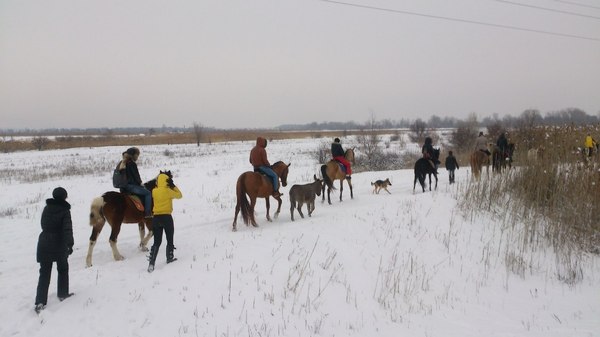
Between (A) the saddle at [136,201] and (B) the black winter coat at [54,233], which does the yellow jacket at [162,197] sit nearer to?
(A) the saddle at [136,201]

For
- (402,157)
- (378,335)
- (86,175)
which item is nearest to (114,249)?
(378,335)

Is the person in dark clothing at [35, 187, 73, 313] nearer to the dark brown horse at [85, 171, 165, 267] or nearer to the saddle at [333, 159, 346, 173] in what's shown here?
the dark brown horse at [85, 171, 165, 267]

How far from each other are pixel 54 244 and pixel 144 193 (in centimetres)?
238

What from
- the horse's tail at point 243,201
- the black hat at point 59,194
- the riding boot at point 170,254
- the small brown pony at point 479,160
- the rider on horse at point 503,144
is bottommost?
the riding boot at point 170,254

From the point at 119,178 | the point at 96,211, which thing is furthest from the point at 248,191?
the point at 96,211

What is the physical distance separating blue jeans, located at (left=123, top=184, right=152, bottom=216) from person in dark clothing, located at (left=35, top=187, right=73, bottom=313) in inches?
79.4

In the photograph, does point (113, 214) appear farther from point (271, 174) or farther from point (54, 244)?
point (271, 174)

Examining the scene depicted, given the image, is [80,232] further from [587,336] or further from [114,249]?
[587,336]

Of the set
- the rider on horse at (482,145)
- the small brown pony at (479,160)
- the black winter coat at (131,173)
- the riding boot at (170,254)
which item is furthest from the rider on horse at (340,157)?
the riding boot at (170,254)

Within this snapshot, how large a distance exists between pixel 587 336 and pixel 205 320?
19.1ft

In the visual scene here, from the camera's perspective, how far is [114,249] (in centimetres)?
732

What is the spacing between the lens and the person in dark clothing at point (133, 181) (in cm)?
762

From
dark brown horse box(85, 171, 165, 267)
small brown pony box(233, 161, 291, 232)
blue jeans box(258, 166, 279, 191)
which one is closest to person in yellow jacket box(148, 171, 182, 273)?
dark brown horse box(85, 171, 165, 267)

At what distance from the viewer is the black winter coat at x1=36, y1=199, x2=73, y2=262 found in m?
5.50
